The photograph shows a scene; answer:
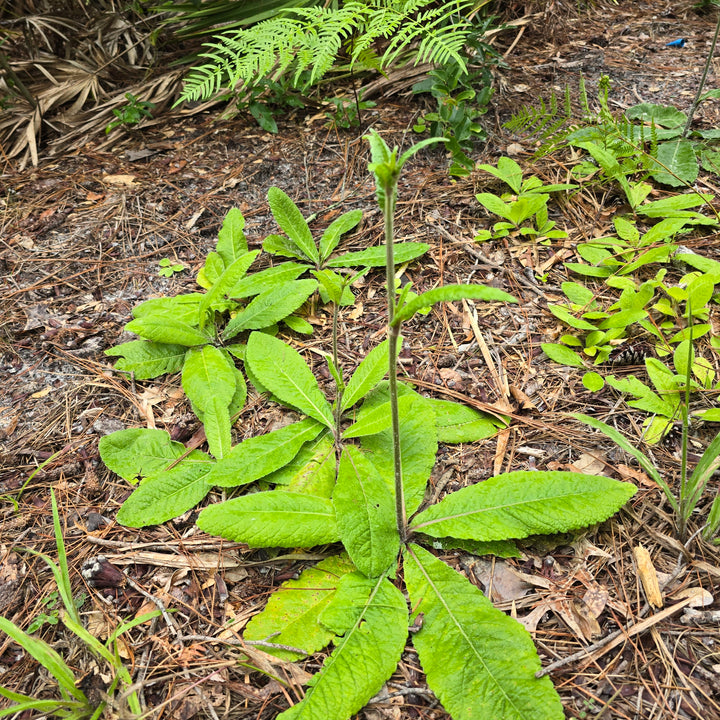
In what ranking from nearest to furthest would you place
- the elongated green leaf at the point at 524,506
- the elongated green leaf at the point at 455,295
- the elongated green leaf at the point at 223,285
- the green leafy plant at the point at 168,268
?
the elongated green leaf at the point at 455,295, the elongated green leaf at the point at 524,506, the elongated green leaf at the point at 223,285, the green leafy plant at the point at 168,268

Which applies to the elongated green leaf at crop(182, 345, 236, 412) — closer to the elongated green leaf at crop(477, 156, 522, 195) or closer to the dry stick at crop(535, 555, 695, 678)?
the dry stick at crop(535, 555, 695, 678)

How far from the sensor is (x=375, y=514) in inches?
57.1

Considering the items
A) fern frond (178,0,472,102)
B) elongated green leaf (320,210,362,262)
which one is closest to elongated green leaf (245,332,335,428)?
elongated green leaf (320,210,362,262)

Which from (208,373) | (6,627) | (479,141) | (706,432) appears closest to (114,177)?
(208,373)

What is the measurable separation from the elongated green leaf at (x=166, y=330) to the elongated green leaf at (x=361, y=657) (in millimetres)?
1114

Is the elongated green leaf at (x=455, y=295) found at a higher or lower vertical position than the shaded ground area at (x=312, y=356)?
higher

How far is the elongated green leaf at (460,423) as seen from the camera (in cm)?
177

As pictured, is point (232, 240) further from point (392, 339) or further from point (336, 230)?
point (392, 339)

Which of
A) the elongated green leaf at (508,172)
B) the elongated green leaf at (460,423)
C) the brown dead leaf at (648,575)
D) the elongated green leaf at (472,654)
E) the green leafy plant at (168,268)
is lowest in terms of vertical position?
the brown dead leaf at (648,575)

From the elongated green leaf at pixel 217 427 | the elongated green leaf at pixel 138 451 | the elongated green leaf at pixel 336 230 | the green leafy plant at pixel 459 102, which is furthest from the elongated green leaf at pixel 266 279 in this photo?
the green leafy plant at pixel 459 102

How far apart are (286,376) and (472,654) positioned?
1.04 metres

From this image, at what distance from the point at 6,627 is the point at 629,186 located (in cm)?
276

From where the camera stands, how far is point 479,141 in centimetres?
281

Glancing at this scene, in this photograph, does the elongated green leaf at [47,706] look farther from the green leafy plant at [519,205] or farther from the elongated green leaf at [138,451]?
the green leafy plant at [519,205]
